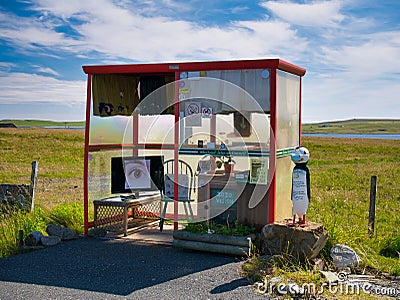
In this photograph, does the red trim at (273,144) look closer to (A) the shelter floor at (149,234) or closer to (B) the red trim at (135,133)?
(A) the shelter floor at (149,234)

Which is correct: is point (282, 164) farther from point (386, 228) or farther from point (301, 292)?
point (386, 228)

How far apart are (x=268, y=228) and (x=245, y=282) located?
3.33 feet

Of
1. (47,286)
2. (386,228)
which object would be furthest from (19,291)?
(386,228)

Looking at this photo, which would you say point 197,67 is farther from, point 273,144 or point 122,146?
point 122,146

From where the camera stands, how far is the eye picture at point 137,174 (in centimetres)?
882

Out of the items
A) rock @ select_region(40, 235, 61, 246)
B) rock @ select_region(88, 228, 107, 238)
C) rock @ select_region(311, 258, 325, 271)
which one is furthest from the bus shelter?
rock @ select_region(311, 258, 325, 271)

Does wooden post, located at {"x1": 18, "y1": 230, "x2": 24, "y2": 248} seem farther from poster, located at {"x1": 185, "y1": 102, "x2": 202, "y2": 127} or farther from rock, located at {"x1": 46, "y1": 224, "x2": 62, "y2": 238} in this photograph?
poster, located at {"x1": 185, "y1": 102, "x2": 202, "y2": 127}

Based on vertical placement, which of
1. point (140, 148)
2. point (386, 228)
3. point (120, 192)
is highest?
point (140, 148)

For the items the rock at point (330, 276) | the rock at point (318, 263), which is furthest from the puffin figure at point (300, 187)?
the rock at point (330, 276)

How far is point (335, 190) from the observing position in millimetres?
16047

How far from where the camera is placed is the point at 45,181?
57.7 feet

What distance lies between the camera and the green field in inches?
297

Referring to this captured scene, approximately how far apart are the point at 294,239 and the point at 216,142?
6.11 feet

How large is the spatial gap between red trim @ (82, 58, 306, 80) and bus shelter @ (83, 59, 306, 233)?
13mm
